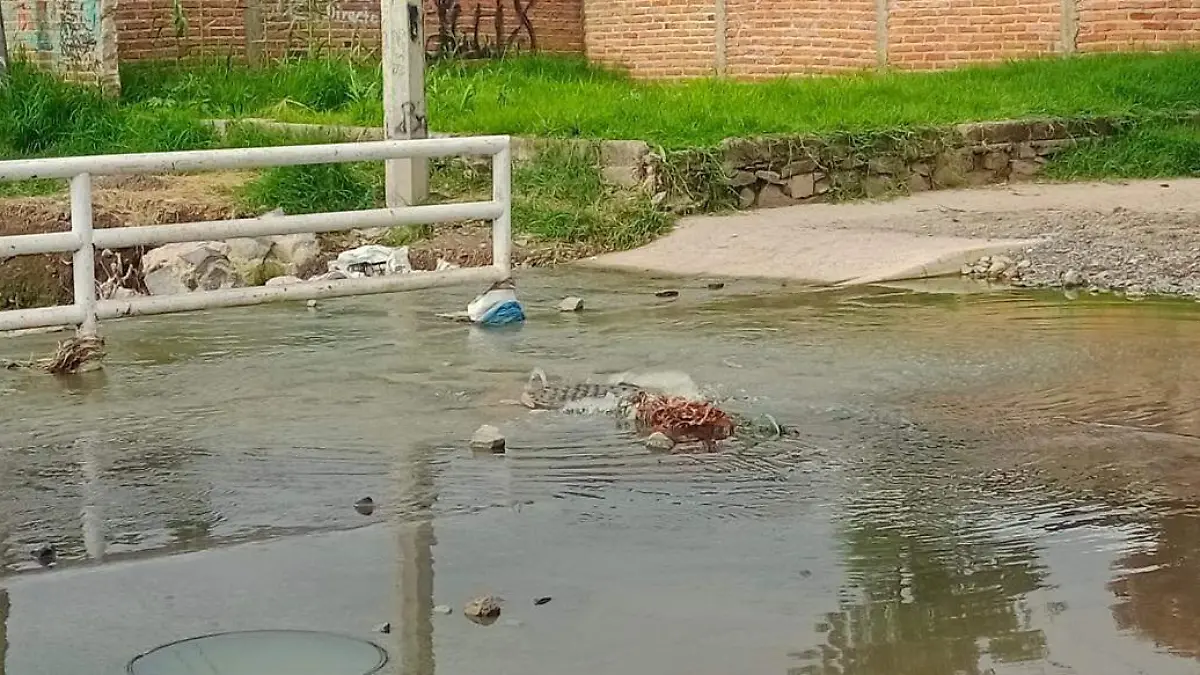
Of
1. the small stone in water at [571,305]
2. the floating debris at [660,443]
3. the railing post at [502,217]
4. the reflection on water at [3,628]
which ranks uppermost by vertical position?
the railing post at [502,217]

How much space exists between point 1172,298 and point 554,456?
4.60 m

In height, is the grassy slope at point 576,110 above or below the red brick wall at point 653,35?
below

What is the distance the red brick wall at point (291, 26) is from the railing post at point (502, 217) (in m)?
10.8

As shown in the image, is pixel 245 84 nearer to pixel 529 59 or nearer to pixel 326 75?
pixel 326 75

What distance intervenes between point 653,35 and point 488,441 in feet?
55.6

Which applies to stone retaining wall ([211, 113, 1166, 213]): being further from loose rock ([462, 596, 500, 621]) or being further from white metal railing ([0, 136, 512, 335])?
loose rock ([462, 596, 500, 621])

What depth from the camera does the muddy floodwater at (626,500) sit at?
427 cm

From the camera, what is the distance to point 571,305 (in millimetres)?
9336

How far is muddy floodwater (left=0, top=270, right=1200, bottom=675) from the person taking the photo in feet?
14.0

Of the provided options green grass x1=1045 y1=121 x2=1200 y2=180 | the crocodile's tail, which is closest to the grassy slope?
green grass x1=1045 y1=121 x2=1200 y2=180

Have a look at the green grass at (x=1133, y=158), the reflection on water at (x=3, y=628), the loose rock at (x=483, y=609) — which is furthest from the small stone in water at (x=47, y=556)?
the green grass at (x=1133, y=158)

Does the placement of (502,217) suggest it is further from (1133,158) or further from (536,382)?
(1133,158)

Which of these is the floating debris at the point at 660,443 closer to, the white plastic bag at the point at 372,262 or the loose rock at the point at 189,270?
the white plastic bag at the point at 372,262

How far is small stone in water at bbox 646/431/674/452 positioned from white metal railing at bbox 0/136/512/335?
2.86 meters
